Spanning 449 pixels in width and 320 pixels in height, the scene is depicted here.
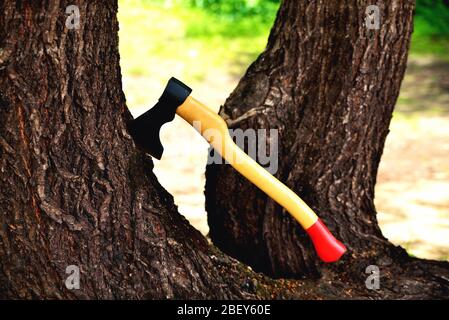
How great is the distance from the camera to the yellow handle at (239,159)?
2.70 meters

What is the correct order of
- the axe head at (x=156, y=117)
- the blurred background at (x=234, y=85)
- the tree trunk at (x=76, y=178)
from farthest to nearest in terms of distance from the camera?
the blurred background at (x=234, y=85) < the axe head at (x=156, y=117) < the tree trunk at (x=76, y=178)

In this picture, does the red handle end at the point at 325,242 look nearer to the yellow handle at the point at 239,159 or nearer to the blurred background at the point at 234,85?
the yellow handle at the point at 239,159

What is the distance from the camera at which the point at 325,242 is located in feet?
9.04

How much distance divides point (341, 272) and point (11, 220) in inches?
46.2

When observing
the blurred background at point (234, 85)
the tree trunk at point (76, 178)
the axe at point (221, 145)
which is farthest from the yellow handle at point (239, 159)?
the blurred background at point (234, 85)

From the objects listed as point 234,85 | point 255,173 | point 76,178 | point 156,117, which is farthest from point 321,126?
point 234,85

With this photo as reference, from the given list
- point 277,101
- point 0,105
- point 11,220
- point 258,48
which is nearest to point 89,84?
point 0,105

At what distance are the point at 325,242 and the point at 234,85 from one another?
14.8 feet

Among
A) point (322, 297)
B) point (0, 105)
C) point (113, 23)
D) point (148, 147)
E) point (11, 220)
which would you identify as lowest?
point (322, 297)

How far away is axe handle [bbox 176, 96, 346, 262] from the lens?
270 cm

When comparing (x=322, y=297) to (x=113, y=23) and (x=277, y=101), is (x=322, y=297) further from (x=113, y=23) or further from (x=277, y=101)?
(x=113, y=23)

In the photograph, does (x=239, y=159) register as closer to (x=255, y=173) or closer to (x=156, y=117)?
(x=255, y=173)

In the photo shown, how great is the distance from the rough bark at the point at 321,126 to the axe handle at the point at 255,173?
222mm
